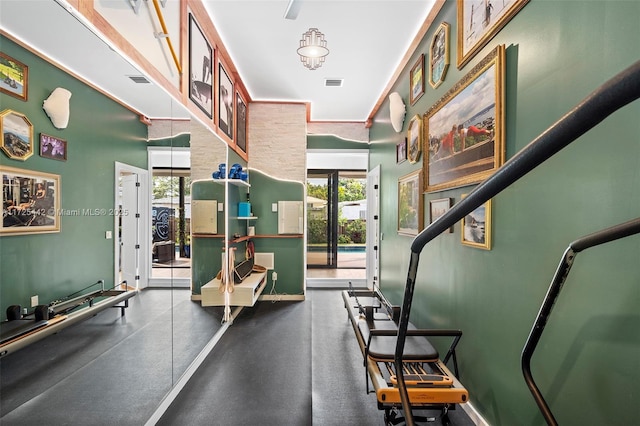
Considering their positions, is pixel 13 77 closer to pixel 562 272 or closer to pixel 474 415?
pixel 562 272

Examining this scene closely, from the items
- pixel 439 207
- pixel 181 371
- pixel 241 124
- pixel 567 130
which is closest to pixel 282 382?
pixel 181 371

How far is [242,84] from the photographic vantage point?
4.32 m

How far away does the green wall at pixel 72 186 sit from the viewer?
1104mm

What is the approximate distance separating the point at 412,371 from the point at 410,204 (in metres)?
1.81

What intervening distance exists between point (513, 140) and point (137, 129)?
2.24m

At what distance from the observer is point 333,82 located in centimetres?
422

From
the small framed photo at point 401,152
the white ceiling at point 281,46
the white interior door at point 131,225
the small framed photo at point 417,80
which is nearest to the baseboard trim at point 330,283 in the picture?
the small framed photo at point 401,152

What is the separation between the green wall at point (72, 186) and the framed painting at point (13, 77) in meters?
0.02

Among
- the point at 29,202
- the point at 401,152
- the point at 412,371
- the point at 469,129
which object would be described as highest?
the point at 401,152

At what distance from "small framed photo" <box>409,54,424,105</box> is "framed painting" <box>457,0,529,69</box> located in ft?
2.51

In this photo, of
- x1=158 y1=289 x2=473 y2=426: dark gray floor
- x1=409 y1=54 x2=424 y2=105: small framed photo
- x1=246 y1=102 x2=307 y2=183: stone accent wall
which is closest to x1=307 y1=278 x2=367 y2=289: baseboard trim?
x1=158 y1=289 x2=473 y2=426: dark gray floor

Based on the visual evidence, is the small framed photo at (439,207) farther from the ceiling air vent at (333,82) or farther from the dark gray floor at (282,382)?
the ceiling air vent at (333,82)

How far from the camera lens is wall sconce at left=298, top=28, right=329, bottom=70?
304cm

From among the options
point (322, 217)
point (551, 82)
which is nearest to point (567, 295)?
point (551, 82)
